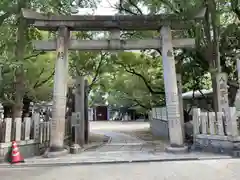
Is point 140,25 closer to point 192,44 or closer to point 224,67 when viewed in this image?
point 192,44

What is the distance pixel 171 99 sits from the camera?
8969 mm

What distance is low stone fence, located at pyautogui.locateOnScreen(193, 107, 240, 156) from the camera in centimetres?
762

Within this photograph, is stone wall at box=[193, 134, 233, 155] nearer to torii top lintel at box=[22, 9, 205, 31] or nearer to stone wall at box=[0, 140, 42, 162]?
torii top lintel at box=[22, 9, 205, 31]

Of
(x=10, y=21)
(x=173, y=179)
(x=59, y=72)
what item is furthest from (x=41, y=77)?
(x=173, y=179)

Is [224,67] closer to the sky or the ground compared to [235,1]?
closer to the ground

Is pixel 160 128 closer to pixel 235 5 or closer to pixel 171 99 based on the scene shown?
pixel 171 99

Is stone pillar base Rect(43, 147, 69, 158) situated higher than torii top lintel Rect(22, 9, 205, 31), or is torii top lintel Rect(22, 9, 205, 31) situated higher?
torii top lintel Rect(22, 9, 205, 31)

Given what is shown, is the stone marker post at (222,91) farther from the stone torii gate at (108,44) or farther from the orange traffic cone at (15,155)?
the orange traffic cone at (15,155)

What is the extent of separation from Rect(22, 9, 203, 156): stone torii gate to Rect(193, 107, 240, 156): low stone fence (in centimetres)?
75

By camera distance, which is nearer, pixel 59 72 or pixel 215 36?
pixel 59 72

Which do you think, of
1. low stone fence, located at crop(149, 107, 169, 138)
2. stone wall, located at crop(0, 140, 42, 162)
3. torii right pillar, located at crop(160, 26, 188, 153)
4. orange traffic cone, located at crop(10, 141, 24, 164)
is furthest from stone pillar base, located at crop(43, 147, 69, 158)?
low stone fence, located at crop(149, 107, 169, 138)

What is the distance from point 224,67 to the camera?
12891mm

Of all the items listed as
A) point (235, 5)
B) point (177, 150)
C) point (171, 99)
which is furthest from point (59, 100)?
point (235, 5)

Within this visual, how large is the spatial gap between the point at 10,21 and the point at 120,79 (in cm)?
1198
